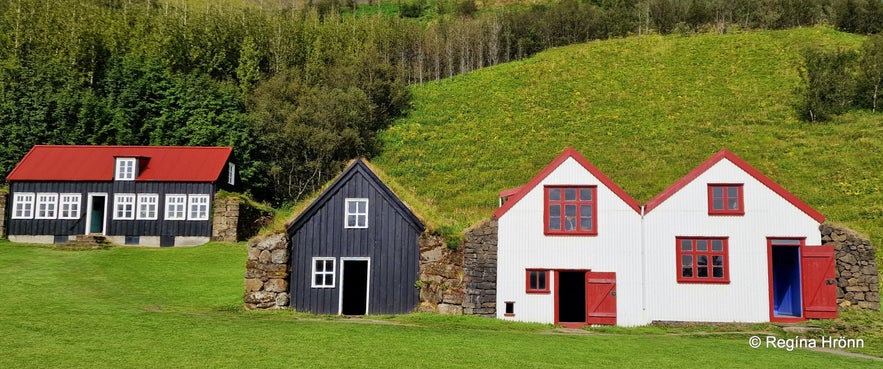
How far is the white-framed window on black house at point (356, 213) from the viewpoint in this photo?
2727cm

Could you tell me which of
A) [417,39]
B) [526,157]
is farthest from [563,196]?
[417,39]

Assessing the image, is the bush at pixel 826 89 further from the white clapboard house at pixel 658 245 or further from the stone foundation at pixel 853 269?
the white clapboard house at pixel 658 245

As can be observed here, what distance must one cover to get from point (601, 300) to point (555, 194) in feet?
14.8

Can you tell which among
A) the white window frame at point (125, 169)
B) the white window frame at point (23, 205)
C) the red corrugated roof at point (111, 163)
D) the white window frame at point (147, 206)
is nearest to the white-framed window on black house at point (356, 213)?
the red corrugated roof at point (111, 163)

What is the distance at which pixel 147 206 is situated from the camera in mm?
43969

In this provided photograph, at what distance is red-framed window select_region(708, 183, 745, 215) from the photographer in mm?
26469

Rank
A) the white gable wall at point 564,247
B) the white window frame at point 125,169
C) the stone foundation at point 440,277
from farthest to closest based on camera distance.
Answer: the white window frame at point 125,169 < the white gable wall at point 564,247 < the stone foundation at point 440,277

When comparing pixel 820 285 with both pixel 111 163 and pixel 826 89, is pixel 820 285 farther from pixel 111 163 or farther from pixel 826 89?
pixel 826 89

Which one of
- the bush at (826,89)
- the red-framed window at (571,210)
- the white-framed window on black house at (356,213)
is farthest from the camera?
the bush at (826,89)

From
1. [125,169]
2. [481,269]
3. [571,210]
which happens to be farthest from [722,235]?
[125,169]

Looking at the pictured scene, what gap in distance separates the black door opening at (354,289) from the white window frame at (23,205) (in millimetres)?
26325

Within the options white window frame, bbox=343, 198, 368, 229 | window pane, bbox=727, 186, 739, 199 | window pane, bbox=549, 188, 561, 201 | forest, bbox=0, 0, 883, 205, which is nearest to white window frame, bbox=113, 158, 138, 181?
forest, bbox=0, 0, 883, 205

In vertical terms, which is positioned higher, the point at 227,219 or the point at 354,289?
the point at 227,219

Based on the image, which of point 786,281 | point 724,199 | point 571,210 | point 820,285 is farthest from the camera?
point 786,281
